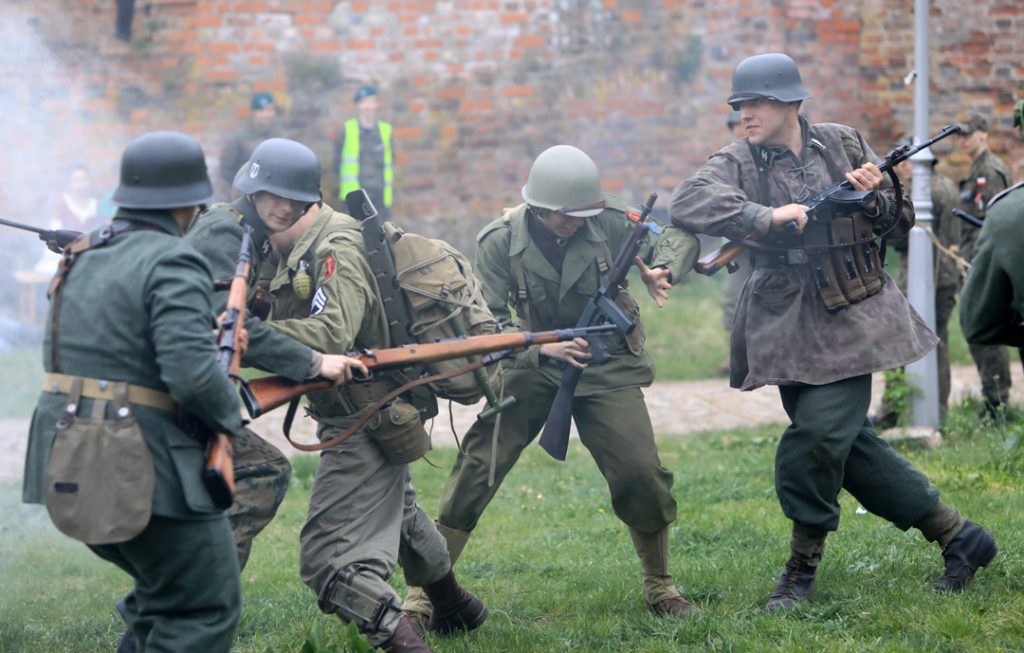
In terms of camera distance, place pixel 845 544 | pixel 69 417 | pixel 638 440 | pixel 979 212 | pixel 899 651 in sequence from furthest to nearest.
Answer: pixel 979 212, pixel 845 544, pixel 638 440, pixel 899 651, pixel 69 417

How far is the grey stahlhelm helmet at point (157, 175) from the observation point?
416 centimetres

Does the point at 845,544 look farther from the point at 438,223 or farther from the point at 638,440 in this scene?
the point at 438,223

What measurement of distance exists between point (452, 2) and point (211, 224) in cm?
1028

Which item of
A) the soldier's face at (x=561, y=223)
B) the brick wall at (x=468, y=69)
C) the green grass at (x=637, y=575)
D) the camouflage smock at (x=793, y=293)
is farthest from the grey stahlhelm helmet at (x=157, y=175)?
the brick wall at (x=468, y=69)

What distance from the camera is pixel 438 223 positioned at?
1506 cm

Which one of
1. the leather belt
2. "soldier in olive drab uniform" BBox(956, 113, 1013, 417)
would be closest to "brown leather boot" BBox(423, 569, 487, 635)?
the leather belt

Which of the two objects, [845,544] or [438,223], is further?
[438,223]

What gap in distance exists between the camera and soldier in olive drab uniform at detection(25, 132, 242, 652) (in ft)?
12.9

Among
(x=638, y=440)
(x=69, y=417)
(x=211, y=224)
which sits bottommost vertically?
(x=638, y=440)

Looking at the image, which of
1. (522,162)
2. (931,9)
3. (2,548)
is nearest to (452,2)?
(522,162)

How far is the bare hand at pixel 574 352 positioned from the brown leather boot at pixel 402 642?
1.39m

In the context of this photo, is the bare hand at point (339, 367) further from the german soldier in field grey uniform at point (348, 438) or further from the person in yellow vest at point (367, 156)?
the person in yellow vest at point (367, 156)

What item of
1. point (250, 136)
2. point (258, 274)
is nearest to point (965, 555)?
point (258, 274)

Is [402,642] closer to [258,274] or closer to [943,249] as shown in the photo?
[258,274]
